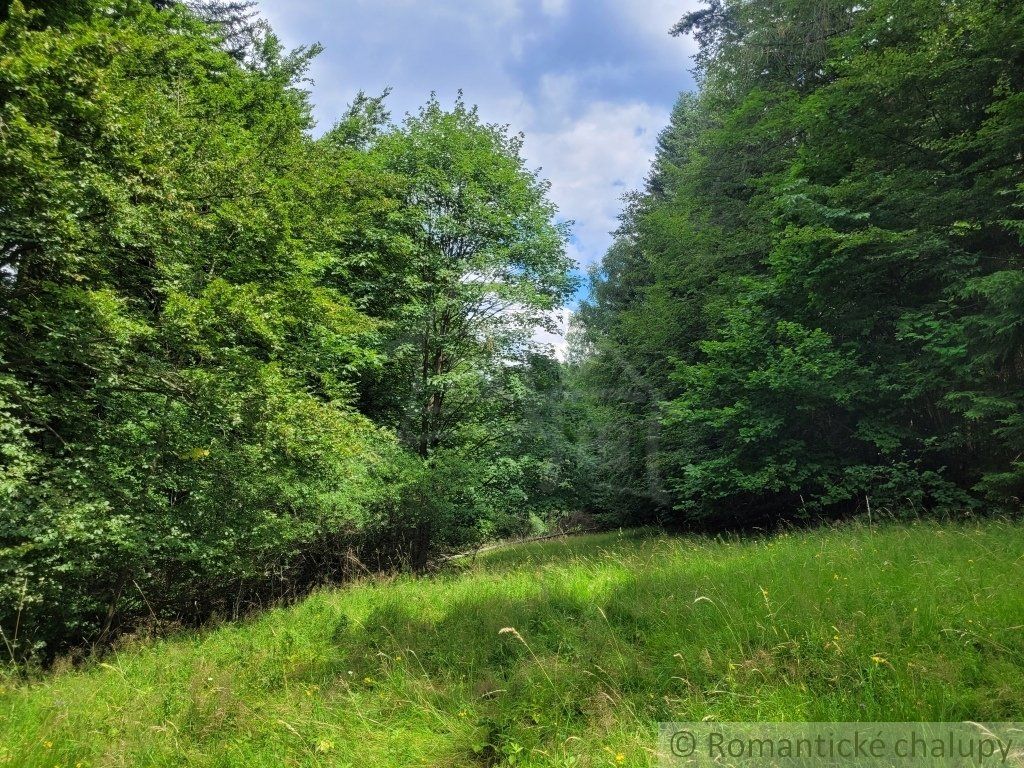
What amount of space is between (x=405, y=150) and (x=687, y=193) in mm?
9392

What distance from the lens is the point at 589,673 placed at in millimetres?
3830

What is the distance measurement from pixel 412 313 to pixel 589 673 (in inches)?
444

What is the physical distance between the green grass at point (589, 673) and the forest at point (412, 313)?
2.59m

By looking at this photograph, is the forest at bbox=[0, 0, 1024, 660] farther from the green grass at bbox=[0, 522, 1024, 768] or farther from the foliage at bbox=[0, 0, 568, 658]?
the green grass at bbox=[0, 522, 1024, 768]

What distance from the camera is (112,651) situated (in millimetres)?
6719
